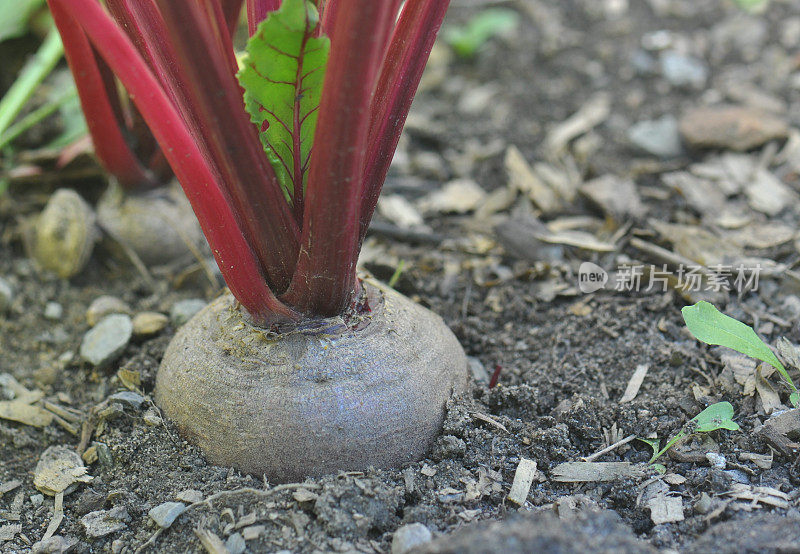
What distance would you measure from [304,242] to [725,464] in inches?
42.5

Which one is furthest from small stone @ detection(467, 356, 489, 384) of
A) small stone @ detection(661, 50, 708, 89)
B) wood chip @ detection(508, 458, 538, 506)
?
small stone @ detection(661, 50, 708, 89)

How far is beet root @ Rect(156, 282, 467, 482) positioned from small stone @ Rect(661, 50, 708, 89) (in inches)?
97.7

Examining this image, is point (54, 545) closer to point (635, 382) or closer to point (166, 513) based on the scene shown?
point (166, 513)

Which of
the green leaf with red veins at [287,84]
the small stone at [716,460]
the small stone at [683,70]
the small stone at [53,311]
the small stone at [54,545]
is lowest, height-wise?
the small stone at [54,545]

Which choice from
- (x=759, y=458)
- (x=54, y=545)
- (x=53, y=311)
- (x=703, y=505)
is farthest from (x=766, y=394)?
(x=53, y=311)

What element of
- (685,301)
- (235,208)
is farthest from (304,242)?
(685,301)

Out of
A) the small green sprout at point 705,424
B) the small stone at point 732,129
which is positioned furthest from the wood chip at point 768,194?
the small green sprout at point 705,424

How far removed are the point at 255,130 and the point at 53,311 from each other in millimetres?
1274

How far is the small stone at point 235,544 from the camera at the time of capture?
4.89 feet

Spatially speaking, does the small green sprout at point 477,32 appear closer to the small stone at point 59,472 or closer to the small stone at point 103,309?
the small stone at point 103,309

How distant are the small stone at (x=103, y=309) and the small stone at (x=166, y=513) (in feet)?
3.19

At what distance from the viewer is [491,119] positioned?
362cm

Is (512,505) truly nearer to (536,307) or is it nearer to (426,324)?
(426,324)

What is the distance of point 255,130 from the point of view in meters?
1.66
